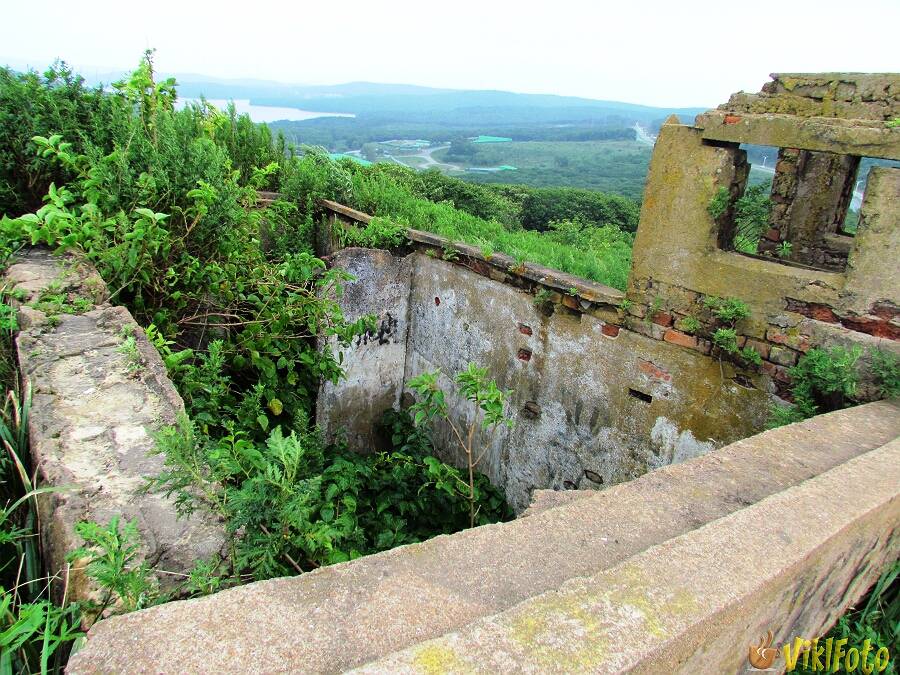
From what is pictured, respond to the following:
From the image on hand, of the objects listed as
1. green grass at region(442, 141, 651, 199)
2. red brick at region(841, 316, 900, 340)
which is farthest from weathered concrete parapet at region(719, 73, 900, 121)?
green grass at region(442, 141, 651, 199)

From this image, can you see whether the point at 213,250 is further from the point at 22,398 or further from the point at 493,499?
the point at 493,499

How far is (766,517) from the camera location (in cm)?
176

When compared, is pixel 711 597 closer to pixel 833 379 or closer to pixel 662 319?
pixel 833 379

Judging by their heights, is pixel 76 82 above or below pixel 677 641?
above

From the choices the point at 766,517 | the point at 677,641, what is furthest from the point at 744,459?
the point at 677,641

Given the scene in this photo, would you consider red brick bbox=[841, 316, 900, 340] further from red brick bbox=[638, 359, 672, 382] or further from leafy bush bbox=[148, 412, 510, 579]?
leafy bush bbox=[148, 412, 510, 579]

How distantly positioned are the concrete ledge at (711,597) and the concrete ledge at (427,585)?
8 centimetres

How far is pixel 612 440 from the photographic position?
4051mm

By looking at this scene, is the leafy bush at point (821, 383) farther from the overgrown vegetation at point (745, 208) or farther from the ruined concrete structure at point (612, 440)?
the overgrown vegetation at point (745, 208)

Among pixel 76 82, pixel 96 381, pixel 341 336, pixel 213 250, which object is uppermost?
pixel 76 82

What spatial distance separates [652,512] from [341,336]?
247cm

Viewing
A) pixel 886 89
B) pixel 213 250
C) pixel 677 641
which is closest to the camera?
pixel 677 641

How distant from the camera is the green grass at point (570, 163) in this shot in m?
29.4

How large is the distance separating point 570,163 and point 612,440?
3860 centimetres
